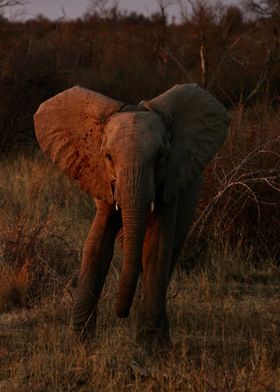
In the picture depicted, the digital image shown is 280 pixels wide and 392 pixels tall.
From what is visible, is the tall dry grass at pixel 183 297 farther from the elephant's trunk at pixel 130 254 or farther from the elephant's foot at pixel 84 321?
the elephant's trunk at pixel 130 254

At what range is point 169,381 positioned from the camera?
3729 mm

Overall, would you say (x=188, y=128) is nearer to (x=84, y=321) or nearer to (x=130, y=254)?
(x=130, y=254)

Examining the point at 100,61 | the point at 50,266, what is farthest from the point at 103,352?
the point at 100,61

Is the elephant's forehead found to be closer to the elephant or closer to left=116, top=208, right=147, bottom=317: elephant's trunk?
the elephant

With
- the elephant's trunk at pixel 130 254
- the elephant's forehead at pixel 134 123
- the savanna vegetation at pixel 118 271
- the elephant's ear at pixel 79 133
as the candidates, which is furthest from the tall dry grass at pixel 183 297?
the elephant's forehead at pixel 134 123

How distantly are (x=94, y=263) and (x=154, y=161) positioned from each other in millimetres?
757

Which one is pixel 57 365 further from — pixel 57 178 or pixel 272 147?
pixel 57 178

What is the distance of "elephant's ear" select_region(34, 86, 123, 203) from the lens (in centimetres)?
424

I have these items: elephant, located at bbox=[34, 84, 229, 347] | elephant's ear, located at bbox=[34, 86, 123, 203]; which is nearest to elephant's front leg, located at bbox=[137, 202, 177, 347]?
elephant, located at bbox=[34, 84, 229, 347]

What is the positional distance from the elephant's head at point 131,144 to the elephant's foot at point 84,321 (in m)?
0.58

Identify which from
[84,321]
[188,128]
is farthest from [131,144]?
[84,321]

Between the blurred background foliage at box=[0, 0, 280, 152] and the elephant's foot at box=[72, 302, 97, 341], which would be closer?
the elephant's foot at box=[72, 302, 97, 341]

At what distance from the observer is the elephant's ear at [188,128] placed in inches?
170

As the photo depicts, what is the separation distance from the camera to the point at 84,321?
4523mm
